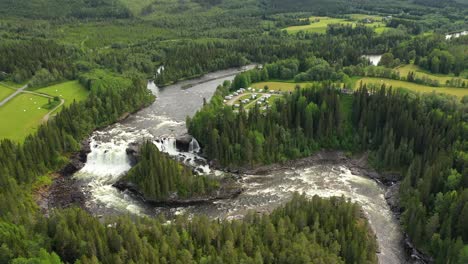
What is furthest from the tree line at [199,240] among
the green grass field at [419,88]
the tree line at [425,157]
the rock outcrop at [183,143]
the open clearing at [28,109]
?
the green grass field at [419,88]

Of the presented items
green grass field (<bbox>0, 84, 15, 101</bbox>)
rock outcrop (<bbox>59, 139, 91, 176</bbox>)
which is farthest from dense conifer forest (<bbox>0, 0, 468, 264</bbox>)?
green grass field (<bbox>0, 84, 15, 101</bbox>)

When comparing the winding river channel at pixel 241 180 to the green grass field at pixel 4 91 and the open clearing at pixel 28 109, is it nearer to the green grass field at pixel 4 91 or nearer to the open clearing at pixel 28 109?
the open clearing at pixel 28 109

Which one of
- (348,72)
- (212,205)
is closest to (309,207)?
(212,205)

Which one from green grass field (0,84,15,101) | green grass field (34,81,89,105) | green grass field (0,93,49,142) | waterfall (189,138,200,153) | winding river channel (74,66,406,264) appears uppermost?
green grass field (0,84,15,101)

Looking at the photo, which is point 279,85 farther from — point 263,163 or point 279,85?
point 263,163

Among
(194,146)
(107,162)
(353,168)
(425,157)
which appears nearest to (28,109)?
(107,162)

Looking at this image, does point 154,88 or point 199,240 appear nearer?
point 199,240

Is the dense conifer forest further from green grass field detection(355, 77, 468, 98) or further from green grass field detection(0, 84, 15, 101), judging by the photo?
green grass field detection(0, 84, 15, 101)
